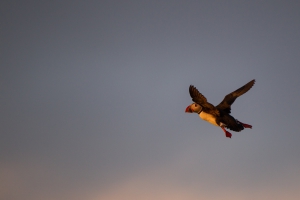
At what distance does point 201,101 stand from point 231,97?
9.57ft

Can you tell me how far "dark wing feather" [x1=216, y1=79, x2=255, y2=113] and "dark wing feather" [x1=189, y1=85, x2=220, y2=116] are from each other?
1167mm

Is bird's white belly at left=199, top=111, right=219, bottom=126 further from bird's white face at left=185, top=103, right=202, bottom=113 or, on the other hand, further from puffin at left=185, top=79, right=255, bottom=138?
bird's white face at left=185, top=103, right=202, bottom=113

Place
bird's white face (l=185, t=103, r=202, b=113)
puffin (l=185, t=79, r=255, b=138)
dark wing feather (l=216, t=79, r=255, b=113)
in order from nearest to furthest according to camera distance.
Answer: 1. puffin (l=185, t=79, r=255, b=138)
2. bird's white face (l=185, t=103, r=202, b=113)
3. dark wing feather (l=216, t=79, r=255, b=113)

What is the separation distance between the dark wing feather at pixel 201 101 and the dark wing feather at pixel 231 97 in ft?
3.83

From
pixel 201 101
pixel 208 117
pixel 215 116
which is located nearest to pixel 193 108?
pixel 208 117

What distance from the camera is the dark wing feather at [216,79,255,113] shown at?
12.1m

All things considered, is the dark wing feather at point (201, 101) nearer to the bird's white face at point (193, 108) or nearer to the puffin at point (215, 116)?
the puffin at point (215, 116)

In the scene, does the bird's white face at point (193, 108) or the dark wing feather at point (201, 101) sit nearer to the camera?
the dark wing feather at point (201, 101)

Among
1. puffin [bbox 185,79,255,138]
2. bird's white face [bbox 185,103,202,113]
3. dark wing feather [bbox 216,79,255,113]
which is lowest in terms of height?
puffin [bbox 185,79,255,138]

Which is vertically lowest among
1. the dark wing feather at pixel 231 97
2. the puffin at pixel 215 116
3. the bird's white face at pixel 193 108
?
the puffin at pixel 215 116

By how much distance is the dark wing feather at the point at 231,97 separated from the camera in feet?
39.8

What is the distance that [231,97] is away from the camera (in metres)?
12.6

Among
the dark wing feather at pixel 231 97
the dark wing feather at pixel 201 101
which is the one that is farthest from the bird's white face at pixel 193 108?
the dark wing feather at pixel 231 97

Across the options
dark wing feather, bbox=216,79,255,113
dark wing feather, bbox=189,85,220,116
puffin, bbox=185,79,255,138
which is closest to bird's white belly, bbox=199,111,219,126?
puffin, bbox=185,79,255,138
